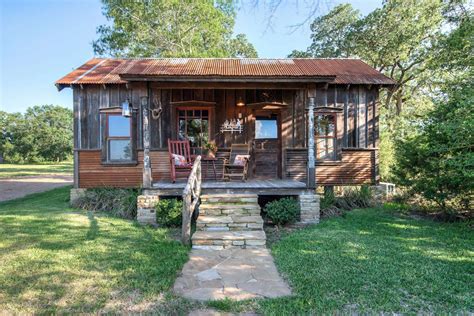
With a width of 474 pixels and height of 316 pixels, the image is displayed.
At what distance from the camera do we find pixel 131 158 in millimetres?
7801

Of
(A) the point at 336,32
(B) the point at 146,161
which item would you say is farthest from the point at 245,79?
(A) the point at 336,32

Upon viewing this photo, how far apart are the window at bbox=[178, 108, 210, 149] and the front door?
1480mm

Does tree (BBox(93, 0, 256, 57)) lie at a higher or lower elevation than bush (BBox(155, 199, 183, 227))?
higher

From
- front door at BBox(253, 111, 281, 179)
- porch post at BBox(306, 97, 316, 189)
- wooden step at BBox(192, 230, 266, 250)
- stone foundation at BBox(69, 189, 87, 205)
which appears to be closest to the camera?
wooden step at BBox(192, 230, 266, 250)

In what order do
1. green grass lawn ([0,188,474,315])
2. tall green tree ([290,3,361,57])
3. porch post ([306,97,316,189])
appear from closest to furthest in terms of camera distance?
green grass lawn ([0,188,474,315]), porch post ([306,97,316,189]), tall green tree ([290,3,361,57])

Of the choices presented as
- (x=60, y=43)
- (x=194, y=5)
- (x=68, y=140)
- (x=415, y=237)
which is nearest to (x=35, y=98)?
(x=68, y=140)

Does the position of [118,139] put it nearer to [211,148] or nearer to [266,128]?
[211,148]

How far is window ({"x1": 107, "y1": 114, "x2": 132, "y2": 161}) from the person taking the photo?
7.77 m

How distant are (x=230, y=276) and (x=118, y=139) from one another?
5928 millimetres

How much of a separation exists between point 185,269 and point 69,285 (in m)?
1.24

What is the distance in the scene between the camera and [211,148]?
301 inches

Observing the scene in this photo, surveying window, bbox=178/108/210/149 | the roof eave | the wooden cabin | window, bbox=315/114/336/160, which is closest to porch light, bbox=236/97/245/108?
the wooden cabin

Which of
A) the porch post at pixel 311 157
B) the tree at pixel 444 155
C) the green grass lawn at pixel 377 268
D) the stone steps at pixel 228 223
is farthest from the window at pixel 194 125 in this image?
the tree at pixel 444 155

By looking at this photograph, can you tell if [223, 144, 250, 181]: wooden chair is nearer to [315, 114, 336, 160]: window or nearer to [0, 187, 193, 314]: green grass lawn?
[315, 114, 336, 160]: window
